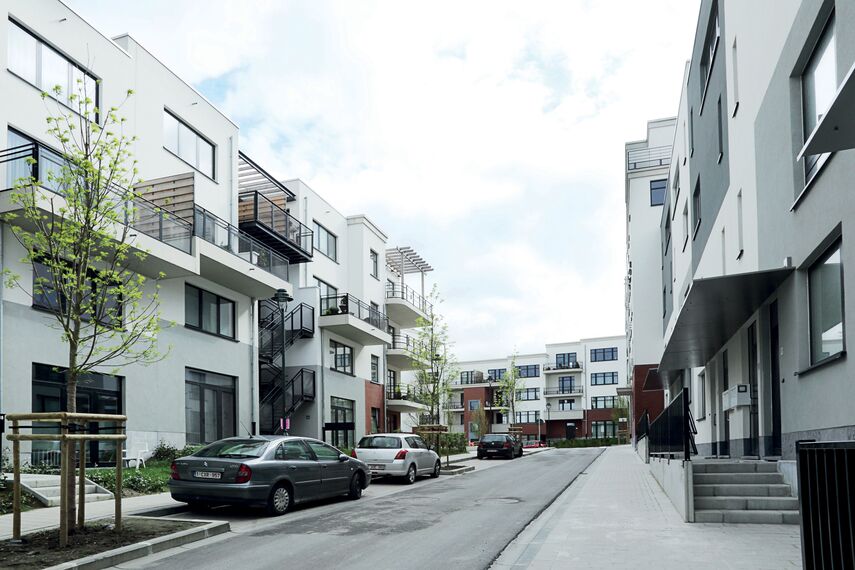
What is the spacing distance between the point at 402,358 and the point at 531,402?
51.8 m

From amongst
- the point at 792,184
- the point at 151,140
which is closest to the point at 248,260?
the point at 151,140

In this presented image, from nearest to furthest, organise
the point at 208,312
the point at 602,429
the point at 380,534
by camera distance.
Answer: the point at 380,534 → the point at 208,312 → the point at 602,429

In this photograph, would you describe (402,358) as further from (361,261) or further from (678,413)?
(678,413)

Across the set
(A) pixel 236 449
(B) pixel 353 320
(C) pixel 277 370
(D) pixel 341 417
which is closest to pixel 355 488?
(A) pixel 236 449

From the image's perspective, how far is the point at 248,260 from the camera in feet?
83.0

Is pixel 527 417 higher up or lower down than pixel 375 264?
lower down

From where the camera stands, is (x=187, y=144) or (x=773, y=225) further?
(x=187, y=144)

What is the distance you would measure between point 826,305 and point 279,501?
29.7ft

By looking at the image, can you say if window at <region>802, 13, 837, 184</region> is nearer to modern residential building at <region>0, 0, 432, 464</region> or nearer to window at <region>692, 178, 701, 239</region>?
modern residential building at <region>0, 0, 432, 464</region>

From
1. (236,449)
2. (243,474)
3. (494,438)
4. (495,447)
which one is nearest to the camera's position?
(243,474)

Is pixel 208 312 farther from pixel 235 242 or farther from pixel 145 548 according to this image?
pixel 145 548

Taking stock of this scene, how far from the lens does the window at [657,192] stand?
44.3 meters

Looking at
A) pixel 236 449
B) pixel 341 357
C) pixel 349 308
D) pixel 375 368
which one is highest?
pixel 349 308

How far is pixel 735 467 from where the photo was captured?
12055mm
